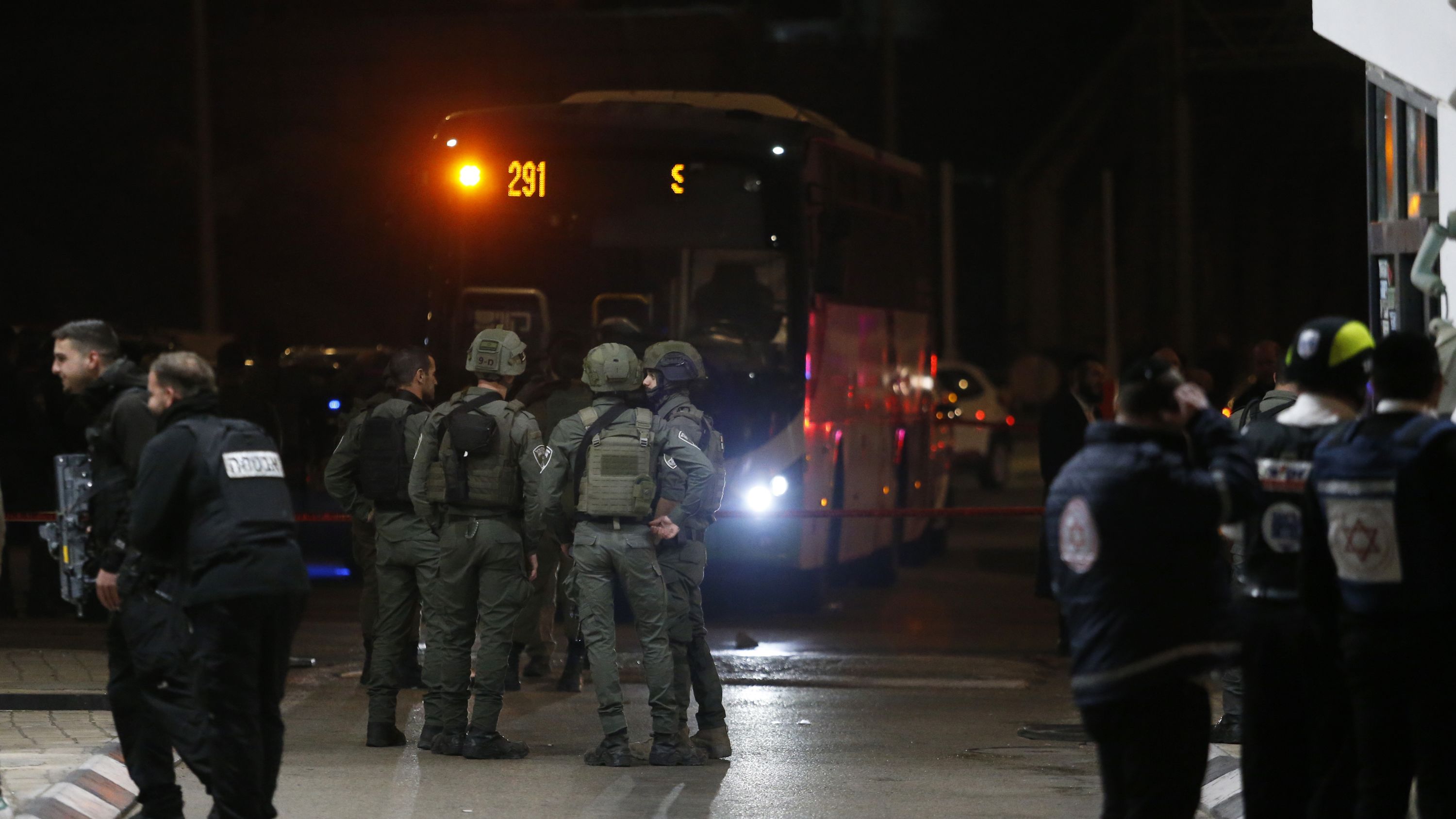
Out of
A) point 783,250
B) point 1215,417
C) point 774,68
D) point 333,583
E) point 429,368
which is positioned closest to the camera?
point 1215,417

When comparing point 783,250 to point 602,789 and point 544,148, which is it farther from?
point 602,789

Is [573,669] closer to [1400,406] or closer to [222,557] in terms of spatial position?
[222,557]

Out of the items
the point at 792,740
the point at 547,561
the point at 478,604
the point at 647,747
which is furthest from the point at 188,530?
the point at 547,561

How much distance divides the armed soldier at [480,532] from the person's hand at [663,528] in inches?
20.5

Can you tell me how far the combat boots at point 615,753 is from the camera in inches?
349

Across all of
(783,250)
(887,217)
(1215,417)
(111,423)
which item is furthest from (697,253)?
(1215,417)

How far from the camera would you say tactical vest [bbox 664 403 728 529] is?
361 inches

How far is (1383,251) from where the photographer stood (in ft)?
29.7

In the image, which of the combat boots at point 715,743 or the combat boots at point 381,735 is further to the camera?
the combat boots at point 381,735

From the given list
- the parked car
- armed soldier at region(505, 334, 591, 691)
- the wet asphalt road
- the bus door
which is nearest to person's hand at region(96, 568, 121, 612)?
the wet asphalt road

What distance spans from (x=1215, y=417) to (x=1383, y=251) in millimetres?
3557

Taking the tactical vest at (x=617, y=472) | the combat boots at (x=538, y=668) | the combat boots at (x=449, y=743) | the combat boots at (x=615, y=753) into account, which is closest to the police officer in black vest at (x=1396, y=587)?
the tactical vest at (x=617, y=472)

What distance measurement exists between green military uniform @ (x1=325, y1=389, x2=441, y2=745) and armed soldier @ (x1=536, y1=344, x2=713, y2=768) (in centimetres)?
81

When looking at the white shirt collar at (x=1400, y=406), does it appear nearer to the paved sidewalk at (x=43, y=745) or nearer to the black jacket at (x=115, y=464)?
the black jacket at (x=115, y=464)
